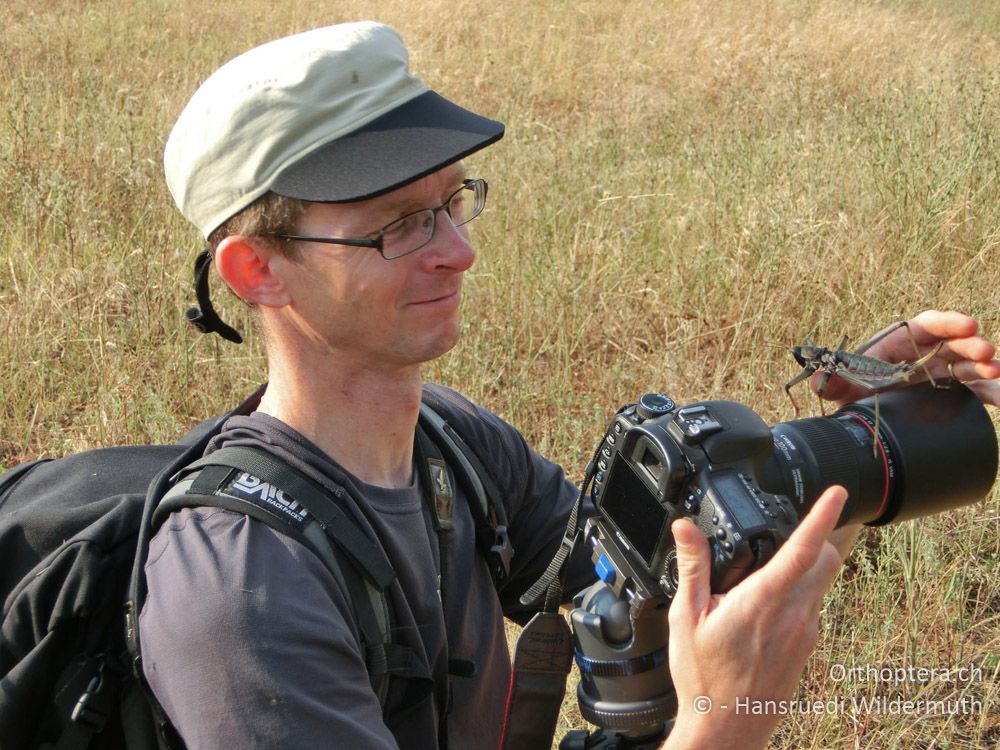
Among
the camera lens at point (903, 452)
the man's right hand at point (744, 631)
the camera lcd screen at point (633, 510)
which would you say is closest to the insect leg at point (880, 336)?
the camera lens at point (903, 452)

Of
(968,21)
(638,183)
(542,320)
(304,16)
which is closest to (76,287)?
(542,320)

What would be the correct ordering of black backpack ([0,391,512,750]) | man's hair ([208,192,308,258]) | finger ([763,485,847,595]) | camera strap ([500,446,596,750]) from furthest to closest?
camera strap ([500,446,596,750]), man's hair ([208,192,308,258]), black backpack ([0,391,512,750]), finger ([763,485,847,595])

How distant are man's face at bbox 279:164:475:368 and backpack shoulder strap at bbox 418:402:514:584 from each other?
0.22 m

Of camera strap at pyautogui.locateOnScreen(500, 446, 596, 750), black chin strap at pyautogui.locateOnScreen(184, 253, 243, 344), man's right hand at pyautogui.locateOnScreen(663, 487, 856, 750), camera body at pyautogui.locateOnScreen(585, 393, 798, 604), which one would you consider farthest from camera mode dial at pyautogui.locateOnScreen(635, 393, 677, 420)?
black chin strap at pyautogui.locateOnScreen(184, 253, 243, 344)

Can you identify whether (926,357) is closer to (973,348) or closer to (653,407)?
(973,348)

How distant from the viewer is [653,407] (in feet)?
5.20

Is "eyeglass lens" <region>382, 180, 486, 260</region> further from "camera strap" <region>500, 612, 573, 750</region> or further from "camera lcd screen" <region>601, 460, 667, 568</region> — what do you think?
"camera strap" <region>500, 612, 573, 750</region>

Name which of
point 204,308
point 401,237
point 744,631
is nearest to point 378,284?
point 401,237

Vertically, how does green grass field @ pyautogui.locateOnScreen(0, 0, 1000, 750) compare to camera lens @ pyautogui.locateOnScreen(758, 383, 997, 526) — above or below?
below

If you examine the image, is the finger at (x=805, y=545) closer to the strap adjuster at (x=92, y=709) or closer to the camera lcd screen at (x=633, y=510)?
the camera lcd screen at (x=633, y=510)

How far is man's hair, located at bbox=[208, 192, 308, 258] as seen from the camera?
1.57 meters

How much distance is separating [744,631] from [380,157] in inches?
32.9

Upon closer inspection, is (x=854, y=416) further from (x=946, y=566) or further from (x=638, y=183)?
(x=638, y=183)

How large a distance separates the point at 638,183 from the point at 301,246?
11.0 feet
